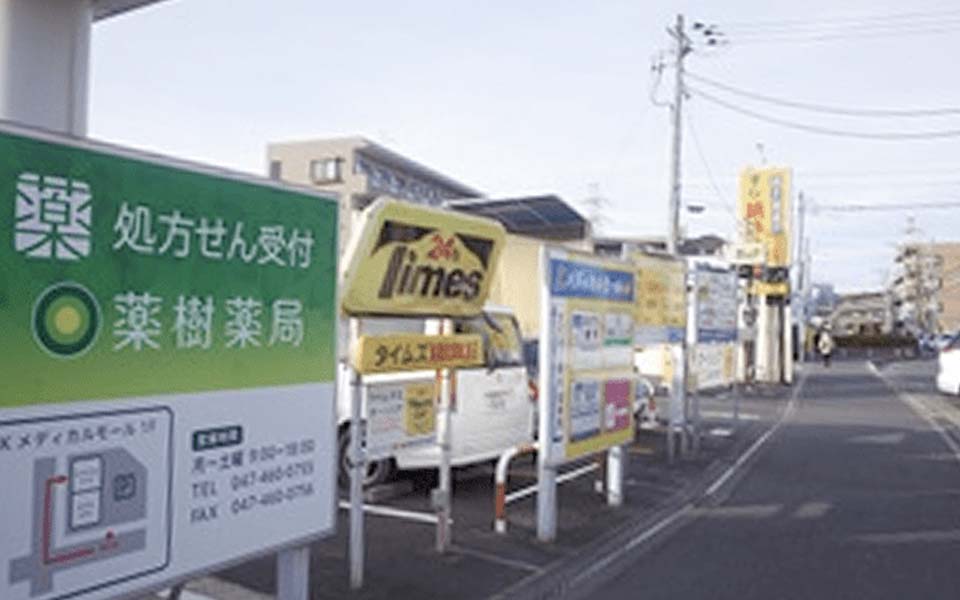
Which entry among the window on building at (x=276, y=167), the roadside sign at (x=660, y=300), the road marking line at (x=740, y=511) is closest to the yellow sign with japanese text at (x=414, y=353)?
the road marking line at (x=740, y=511)

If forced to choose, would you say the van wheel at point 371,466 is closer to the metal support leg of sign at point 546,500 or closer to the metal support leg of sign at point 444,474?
the metal support leg of sign at point 444,474

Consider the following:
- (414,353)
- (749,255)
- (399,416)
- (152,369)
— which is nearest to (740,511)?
(399,416)

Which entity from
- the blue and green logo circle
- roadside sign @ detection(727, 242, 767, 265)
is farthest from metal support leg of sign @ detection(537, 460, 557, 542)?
roadside sign @ detection(727, 242, 767, 265)

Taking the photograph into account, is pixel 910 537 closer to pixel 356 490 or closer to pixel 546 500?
pixel 546 500

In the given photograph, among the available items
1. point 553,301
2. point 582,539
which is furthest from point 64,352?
point 582,539

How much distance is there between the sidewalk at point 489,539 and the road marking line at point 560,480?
2.0 inches

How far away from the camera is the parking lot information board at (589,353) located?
24.3ft

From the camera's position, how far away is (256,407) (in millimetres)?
3900

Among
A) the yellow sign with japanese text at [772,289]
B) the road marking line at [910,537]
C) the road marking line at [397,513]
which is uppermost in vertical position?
the yellow sign with japanese text at [772,289]

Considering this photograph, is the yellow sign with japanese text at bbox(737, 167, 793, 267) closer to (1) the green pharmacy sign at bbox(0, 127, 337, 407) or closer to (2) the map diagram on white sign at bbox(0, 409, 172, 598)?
(1) the green pharmacy sign at bbox(0, 127, 337, 407)

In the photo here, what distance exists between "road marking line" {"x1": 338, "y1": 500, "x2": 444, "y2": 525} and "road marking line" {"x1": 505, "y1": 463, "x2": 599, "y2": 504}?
33.5 inches

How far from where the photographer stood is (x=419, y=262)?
6012 mm

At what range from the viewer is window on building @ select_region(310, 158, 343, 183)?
154 ft

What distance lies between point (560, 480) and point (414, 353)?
4.03 meters
